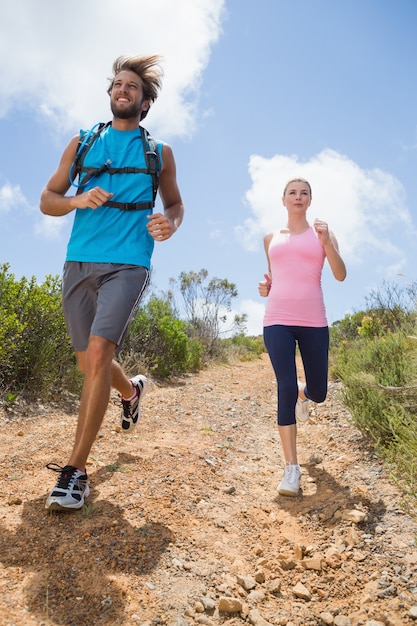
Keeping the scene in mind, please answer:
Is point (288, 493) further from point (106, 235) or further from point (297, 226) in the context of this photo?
point (106, 235)

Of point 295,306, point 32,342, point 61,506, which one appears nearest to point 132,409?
point 61,506

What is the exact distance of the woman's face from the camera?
3.98m

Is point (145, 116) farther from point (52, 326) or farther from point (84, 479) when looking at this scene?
point (52, 326)

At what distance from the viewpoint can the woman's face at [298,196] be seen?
398 cm

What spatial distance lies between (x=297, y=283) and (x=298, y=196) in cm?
68

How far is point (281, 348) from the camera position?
374cm

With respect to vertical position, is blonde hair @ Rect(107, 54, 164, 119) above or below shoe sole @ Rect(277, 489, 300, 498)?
above

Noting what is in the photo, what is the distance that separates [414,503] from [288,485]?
2.68ft

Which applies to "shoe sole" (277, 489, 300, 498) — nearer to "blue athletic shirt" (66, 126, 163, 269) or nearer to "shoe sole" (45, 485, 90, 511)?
"shoe sole" (45, 485, 90, 511)

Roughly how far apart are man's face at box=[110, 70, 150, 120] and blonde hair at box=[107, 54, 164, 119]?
0.10 m

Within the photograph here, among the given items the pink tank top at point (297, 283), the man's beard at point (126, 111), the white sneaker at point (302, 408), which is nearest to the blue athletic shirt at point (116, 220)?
the man's beard at point (126, 111)

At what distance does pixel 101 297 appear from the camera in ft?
10.2

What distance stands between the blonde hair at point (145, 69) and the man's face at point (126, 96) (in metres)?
0.10

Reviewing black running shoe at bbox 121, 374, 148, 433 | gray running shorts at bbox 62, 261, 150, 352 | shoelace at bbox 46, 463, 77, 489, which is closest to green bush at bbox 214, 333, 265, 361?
black running shoe at bbox 121, 374, 148, 433
